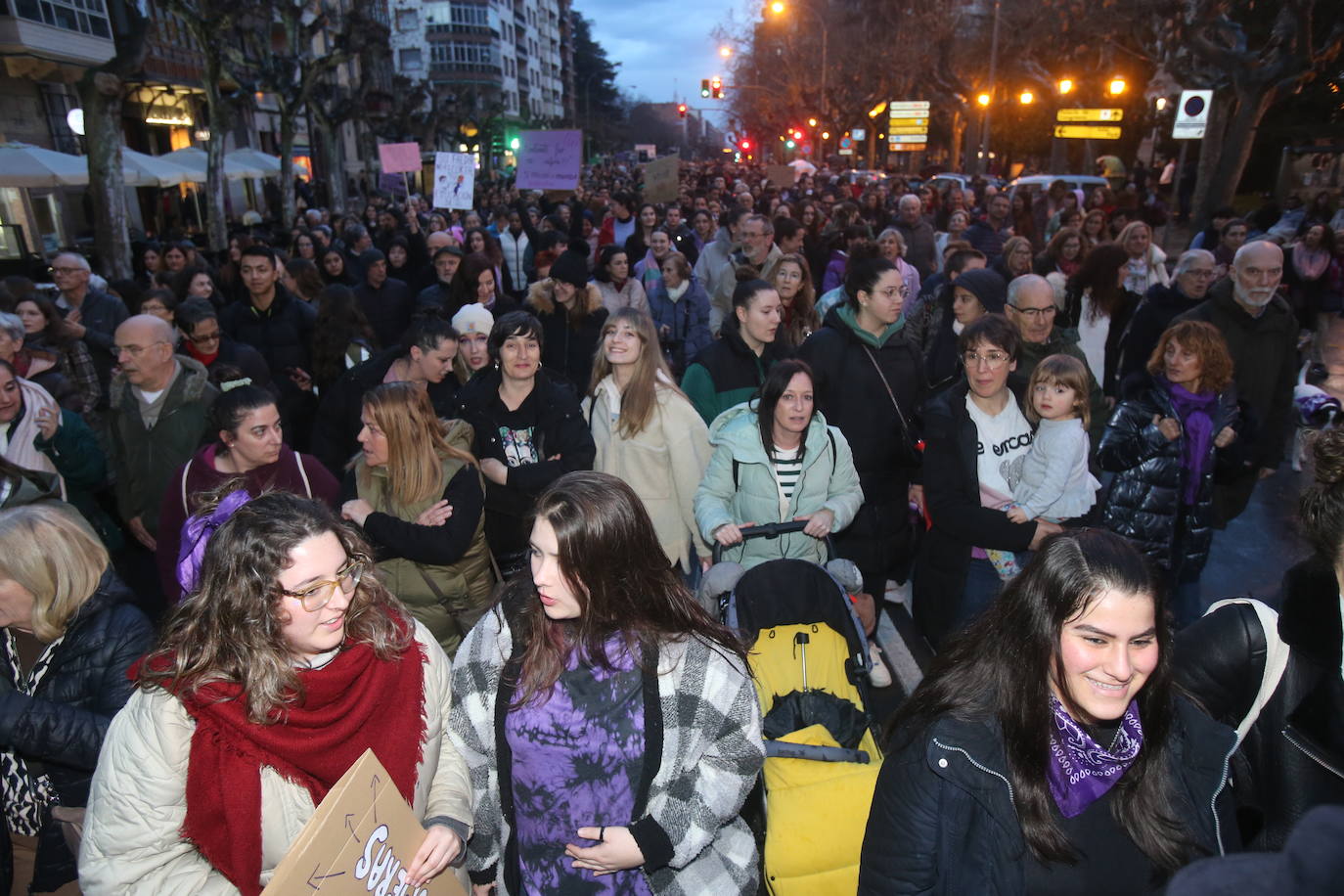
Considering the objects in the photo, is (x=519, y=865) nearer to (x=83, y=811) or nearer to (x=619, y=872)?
(x=619, y=872)

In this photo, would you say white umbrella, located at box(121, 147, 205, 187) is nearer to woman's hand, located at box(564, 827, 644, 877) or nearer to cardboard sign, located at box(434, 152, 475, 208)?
cardboard sign, located at box(434, 152, 475, 208)

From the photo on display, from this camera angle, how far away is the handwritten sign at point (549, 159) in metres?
13.4

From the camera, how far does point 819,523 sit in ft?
11.6

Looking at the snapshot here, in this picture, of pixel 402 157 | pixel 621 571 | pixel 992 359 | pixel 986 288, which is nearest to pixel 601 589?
pixel 621 571

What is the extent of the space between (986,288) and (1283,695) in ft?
12.3

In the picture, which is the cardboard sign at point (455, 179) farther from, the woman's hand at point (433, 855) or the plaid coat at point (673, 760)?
the woman's hand at point (433, 855)

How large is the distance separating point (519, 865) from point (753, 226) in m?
7.02

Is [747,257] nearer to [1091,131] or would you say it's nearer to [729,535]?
[729,535]

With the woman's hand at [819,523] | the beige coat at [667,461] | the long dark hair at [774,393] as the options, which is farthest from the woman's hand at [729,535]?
the beige coat at [667,461]

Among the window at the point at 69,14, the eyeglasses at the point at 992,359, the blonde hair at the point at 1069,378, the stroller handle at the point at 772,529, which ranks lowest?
the stroller handle at the point at 772,529

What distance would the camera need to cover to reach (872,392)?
4.55m

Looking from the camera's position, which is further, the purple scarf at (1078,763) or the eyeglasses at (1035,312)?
the eyeglasses at (1035,312)

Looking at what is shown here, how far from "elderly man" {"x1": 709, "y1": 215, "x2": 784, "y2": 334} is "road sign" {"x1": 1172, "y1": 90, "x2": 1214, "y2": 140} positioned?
10.1 metres

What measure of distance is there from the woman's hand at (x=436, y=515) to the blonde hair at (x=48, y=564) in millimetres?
1134
